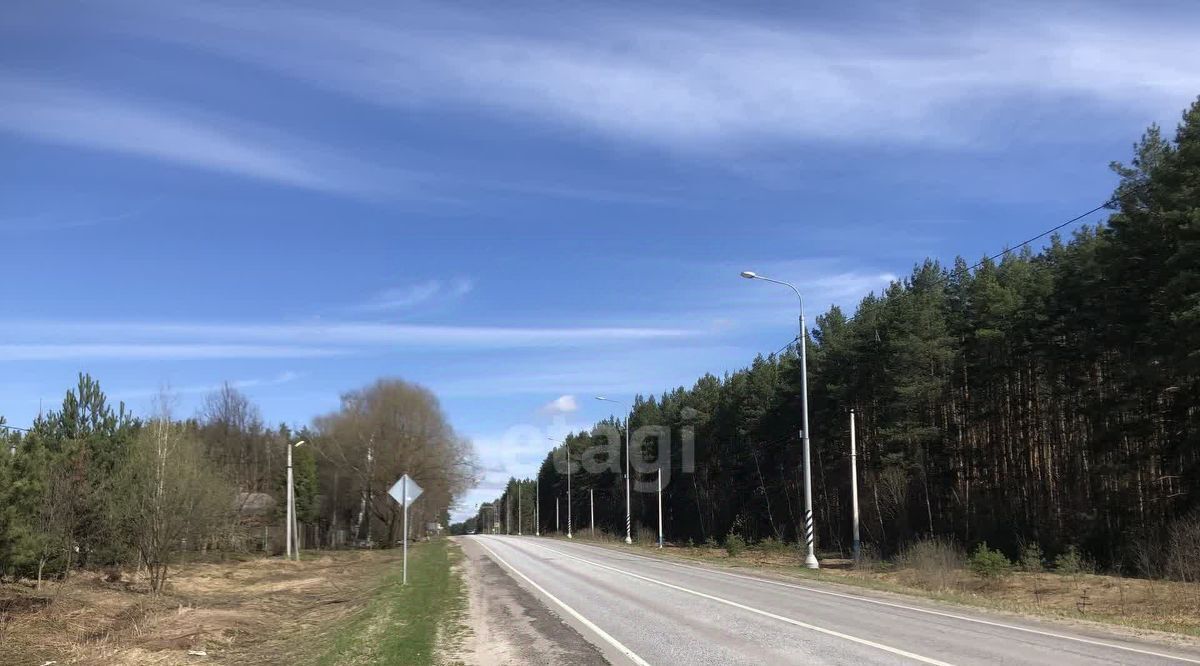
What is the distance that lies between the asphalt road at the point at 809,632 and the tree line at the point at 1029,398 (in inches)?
504

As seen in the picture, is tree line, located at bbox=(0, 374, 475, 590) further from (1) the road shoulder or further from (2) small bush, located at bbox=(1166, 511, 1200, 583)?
(2) small bush, located at bbox=(1166, 511, 1200, 583)

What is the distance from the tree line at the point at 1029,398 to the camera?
25688 mm

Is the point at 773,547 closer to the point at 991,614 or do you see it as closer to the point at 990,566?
the point at 990,566

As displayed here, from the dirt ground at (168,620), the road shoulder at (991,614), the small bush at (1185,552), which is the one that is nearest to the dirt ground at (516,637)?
the dirt ground at (168,620)

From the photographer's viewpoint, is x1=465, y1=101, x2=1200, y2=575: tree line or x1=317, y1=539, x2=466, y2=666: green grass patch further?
x1=465, y1=101, x2=1200, y2=575: tree line

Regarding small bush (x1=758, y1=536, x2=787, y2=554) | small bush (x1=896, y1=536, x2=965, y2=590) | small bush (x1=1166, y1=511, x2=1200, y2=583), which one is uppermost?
small bush (x1=1166, y1=511, x2=1200, y2=583)

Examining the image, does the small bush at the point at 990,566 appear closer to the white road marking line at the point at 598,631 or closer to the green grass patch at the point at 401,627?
the white road marking line at the point at 598,631

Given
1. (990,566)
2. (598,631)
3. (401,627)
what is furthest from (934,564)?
(401,627)

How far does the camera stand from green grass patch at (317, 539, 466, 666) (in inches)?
452

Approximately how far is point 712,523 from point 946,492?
126 feet

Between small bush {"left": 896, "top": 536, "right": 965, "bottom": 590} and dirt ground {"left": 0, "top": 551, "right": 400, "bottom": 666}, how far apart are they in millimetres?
16742

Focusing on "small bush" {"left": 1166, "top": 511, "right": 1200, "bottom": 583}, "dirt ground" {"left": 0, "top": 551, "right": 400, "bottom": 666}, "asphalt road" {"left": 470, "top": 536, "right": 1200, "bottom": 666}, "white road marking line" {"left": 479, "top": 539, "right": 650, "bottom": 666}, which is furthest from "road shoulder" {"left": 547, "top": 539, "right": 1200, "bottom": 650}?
"dirt ground" {"left": 0, "top": 551, "right": 400, "bottom": 666}

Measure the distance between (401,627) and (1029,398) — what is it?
34534 millimetres

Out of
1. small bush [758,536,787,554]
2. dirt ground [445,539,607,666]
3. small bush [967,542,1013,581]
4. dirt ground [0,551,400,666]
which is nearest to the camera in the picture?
dirt ground [445,539,607,666]
